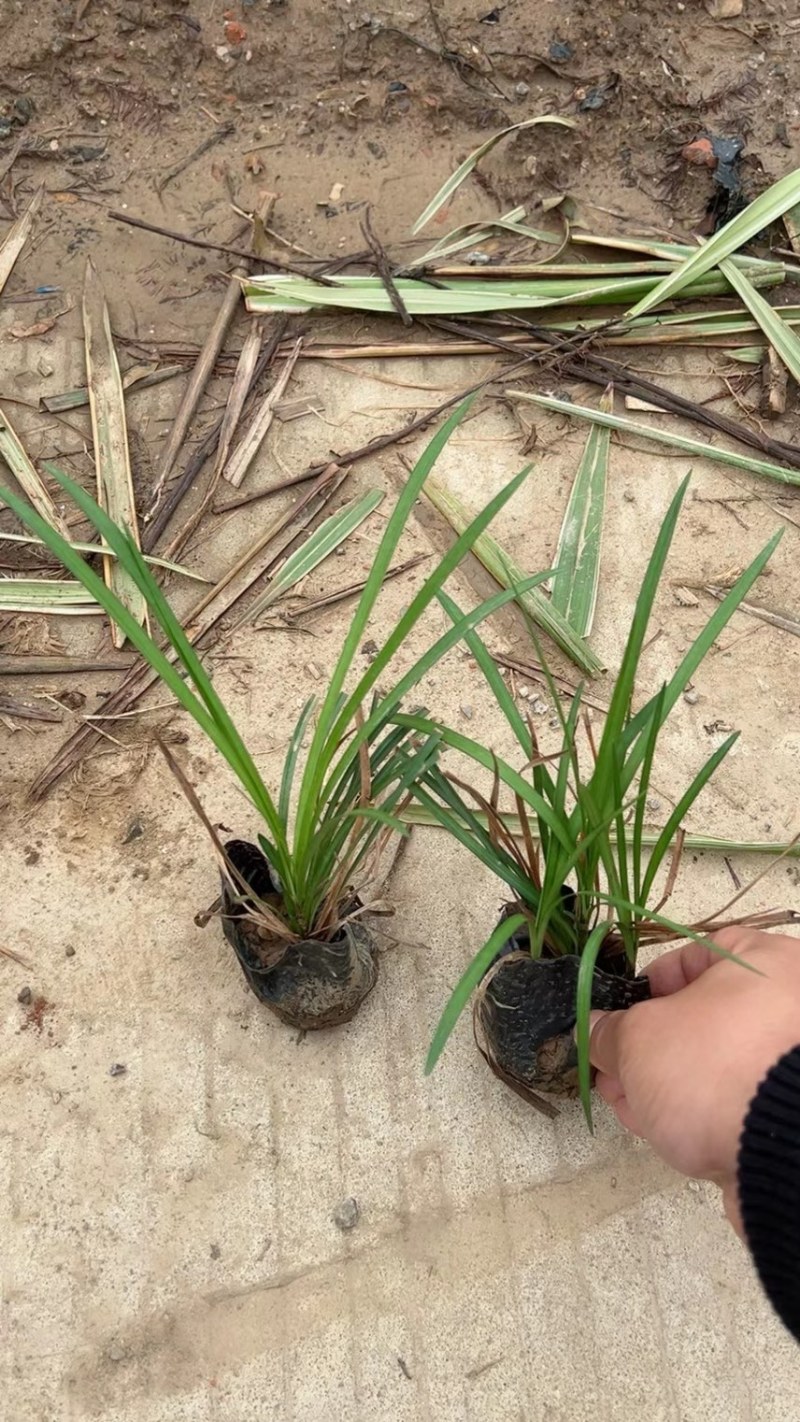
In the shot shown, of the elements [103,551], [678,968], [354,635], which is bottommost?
[103,551]

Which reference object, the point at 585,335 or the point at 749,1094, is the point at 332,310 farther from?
the point at 749,1094

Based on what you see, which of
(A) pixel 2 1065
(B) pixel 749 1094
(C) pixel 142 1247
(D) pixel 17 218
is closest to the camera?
(B) pixel 749 1094

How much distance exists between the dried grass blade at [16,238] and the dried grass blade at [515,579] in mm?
1091

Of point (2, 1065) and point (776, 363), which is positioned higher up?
point (776, 363)

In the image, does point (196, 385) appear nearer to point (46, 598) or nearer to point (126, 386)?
point (126, 386)

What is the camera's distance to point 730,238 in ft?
7.43

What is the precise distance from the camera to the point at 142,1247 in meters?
1.40

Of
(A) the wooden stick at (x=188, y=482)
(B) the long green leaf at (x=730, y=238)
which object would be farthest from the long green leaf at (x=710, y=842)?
Result: (B) the long green leaf at (x=730, y=238)

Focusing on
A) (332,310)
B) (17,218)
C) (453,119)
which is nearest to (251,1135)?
(332,310)

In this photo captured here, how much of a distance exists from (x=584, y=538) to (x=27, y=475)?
106 cm

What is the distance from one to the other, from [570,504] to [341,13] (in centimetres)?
148

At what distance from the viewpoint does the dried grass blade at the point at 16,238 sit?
2.33 meters

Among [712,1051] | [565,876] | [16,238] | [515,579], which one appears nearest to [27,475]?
[16,238]

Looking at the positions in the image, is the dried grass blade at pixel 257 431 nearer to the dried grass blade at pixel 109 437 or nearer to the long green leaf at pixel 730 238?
the dried grass blade at pixel 109 437
